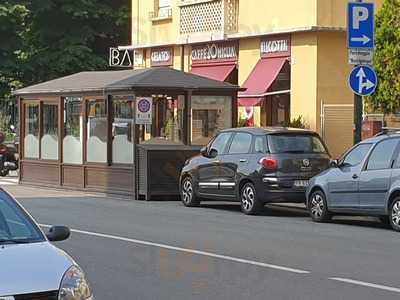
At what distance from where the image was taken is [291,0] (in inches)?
1035

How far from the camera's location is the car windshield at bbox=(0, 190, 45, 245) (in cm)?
692

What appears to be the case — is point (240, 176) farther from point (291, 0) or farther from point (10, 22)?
point (10, 22)

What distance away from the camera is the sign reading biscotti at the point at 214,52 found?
29.4 metres

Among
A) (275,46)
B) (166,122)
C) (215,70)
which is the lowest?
(166,122)

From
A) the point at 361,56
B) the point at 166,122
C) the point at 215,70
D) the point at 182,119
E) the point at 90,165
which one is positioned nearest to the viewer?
the point at 361,56

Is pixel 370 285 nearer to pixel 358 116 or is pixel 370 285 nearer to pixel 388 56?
Result: pixel 358 116

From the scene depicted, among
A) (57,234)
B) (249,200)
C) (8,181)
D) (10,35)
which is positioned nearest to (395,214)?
(249,200)

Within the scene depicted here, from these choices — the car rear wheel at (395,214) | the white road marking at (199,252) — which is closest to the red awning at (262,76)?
the car rear wheel at (395,214)

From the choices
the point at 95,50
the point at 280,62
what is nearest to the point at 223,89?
the point at 280,62

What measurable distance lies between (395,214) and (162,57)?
19696 millimetres

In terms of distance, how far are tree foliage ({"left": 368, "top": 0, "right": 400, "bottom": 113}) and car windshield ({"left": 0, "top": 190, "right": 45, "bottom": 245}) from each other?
15.4 m

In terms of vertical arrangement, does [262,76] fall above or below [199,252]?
above

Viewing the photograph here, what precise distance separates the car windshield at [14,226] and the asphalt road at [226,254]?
6.86ft

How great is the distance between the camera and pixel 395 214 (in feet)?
49.0
